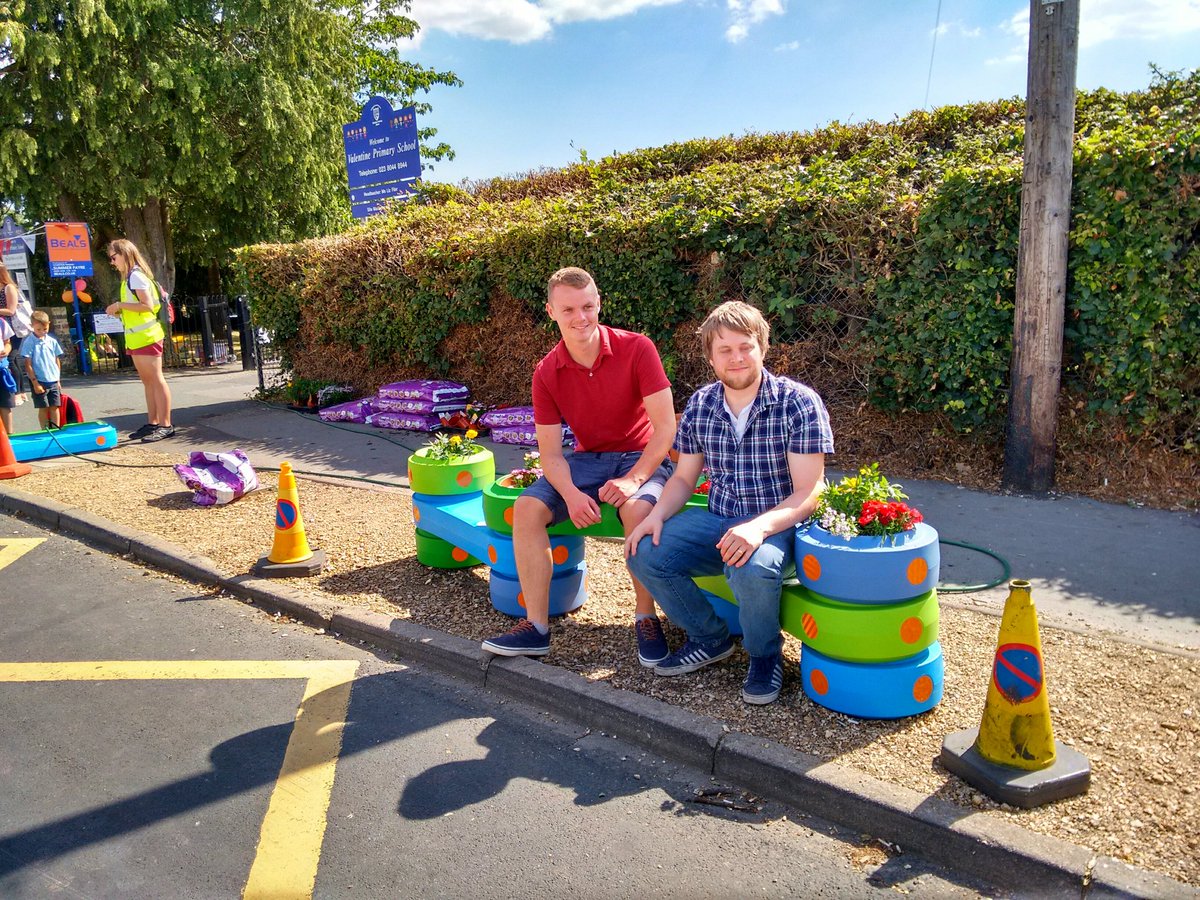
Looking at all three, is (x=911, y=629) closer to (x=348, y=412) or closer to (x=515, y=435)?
(x=515, y=435)

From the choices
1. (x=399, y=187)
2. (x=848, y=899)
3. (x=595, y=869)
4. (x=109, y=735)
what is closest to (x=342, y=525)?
(x=109, y=735)

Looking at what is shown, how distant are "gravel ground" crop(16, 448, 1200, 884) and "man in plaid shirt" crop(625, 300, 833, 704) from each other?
0.23 m

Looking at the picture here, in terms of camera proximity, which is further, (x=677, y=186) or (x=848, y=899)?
(x=677, y=186)

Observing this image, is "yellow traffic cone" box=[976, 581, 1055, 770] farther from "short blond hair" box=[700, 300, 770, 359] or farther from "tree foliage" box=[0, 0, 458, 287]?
"tree foliage" box=[0, 0, 458, 287]

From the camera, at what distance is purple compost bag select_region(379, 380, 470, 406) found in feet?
32.8

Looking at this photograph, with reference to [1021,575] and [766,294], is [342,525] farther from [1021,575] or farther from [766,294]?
[1021,575]

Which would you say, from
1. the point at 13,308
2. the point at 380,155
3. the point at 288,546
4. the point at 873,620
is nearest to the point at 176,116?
the point at 380,155

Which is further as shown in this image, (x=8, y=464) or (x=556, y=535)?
(x=8, y=464)

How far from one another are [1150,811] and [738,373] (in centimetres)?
204

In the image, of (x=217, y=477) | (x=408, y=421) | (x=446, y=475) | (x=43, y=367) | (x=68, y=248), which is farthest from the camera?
(x=68, y=248)

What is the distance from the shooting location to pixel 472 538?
15.9 feet

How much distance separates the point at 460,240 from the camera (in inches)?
399

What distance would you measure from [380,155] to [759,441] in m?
13.1

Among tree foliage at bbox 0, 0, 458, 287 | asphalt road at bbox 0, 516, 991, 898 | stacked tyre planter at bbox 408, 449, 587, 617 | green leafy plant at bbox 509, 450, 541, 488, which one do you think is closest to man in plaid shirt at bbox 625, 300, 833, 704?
asphalt road at bbox 0, 516, 991, 898
